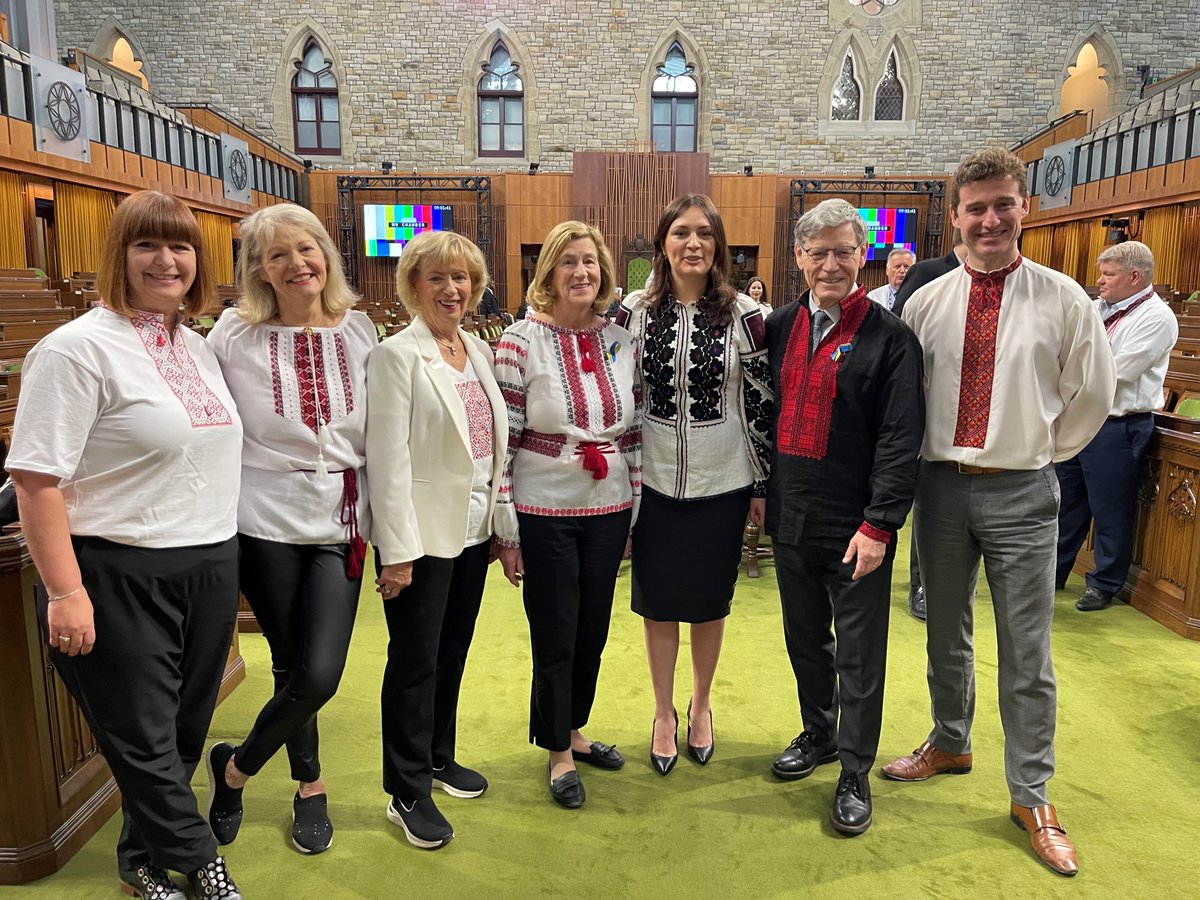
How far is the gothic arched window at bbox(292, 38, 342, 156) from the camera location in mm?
14789

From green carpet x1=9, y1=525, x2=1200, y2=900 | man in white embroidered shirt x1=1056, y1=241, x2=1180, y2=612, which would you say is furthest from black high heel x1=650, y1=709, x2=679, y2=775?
man in white embroidered shirt x1=1056, y1=241, x2=1180, y2=612

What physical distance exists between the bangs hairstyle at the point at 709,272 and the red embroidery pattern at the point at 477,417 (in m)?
0.53

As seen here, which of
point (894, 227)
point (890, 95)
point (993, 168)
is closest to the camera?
point (993, 168)

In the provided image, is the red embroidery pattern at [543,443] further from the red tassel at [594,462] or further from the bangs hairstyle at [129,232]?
the bangs hairstyle at [129,232]

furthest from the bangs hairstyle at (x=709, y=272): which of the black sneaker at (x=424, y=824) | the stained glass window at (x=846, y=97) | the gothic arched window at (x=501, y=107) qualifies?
the stained glass window at (x=846, y=97)

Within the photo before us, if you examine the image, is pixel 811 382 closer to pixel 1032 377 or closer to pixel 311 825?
pixel 1032 377

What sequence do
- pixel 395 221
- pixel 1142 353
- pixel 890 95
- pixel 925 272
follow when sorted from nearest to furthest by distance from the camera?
pixel 925 272, pixel 1142 353, pixel 395 221, pixel 890 95

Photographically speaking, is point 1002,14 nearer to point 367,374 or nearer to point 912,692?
point 912,692

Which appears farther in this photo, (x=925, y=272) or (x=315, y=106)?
(x=315, y=106)

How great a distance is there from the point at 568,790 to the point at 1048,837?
1148mm

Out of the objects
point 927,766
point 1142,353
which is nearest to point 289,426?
point 927,766

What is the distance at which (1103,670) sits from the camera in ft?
9.84

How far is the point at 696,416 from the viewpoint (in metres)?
2.09

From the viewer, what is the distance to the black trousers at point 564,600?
2043mm
